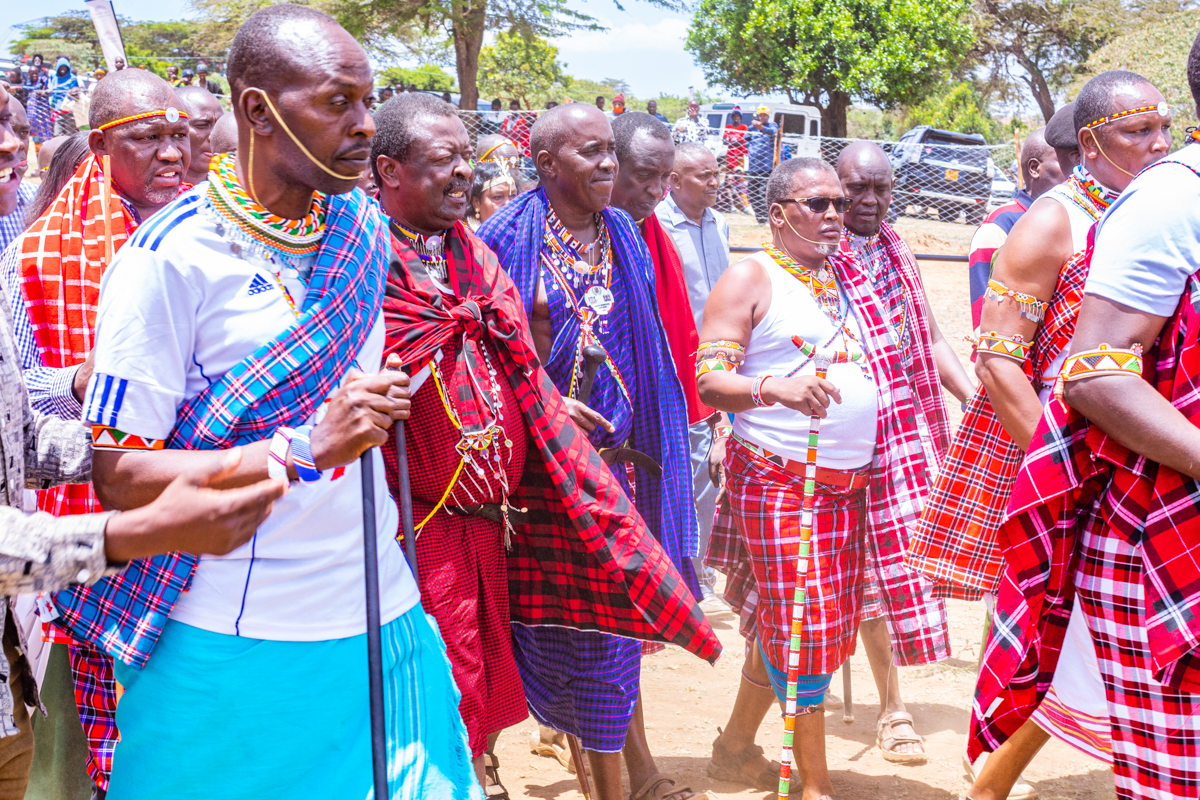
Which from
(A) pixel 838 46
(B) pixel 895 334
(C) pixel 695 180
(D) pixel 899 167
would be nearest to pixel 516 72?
(A) pixel 838 46

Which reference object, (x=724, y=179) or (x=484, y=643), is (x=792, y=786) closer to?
(x=484, y=643)

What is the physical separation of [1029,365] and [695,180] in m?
3.23

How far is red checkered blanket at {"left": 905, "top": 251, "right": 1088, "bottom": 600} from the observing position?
384 cm

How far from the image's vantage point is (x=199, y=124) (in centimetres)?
505

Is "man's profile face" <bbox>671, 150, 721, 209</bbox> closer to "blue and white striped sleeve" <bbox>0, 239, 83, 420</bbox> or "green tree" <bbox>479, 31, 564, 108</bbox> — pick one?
"blue and white striped sleeve" <bbox>0, 239, 83, 420</bbox>

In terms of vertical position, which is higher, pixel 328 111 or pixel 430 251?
pixel 328 111

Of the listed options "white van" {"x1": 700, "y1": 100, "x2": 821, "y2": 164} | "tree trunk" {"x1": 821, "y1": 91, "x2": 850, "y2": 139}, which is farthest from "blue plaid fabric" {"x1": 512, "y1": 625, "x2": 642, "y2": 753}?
"tree trunk" {"x1": 821, "y1": 91, "x2": 850, "y2": 139}

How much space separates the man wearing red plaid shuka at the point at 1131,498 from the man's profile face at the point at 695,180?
3981 millimetres

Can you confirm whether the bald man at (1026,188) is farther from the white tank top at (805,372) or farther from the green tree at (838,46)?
the green tree at (838,46)

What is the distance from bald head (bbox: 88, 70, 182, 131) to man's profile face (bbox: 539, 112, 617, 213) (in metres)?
1.34

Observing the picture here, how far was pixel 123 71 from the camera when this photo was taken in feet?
12.3

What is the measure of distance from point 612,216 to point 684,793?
214cm

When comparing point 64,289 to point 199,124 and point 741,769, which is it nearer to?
point 199,124

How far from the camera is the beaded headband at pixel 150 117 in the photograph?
3705 millimetres
